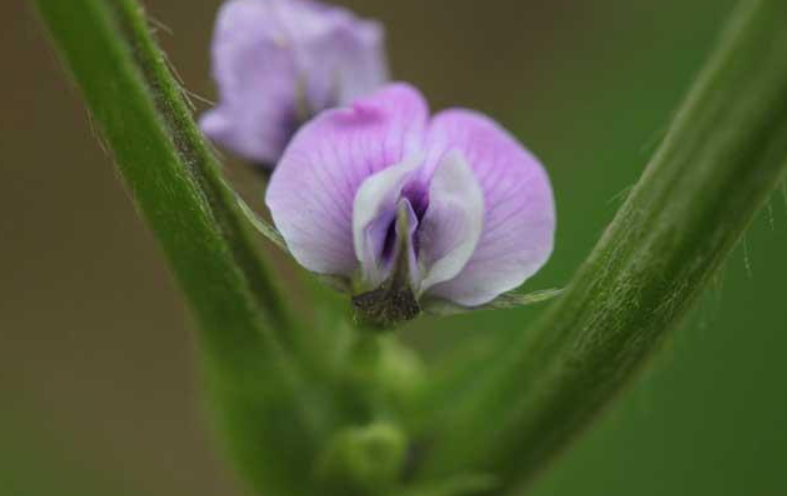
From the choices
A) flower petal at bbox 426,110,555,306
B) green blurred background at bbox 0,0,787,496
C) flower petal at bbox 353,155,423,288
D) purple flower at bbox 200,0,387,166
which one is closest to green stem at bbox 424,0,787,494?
flower petal at bbox 426,110,555,306

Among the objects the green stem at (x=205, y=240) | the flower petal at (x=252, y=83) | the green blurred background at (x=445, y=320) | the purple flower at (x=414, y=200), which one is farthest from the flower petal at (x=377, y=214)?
the green blurred background at (x=445, y=320)

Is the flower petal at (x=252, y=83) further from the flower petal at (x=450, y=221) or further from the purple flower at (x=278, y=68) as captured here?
the flower petal at (x=450, y=221)

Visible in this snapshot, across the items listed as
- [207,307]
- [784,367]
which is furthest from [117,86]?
[784,367]

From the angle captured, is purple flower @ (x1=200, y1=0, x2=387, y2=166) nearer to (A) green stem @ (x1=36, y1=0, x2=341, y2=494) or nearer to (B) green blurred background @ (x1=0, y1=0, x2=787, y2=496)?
(A) green stem @ (x1=36, y1=0, x2=341, y2=494)

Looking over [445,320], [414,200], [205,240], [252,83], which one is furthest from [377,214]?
[445,320]

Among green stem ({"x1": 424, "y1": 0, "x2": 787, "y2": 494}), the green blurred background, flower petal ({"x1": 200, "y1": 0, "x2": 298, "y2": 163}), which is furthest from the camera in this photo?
the green blurred background

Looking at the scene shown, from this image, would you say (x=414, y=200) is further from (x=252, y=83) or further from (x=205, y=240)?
(x=252, y=83)

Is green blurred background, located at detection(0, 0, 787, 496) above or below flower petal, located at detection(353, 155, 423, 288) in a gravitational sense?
below
